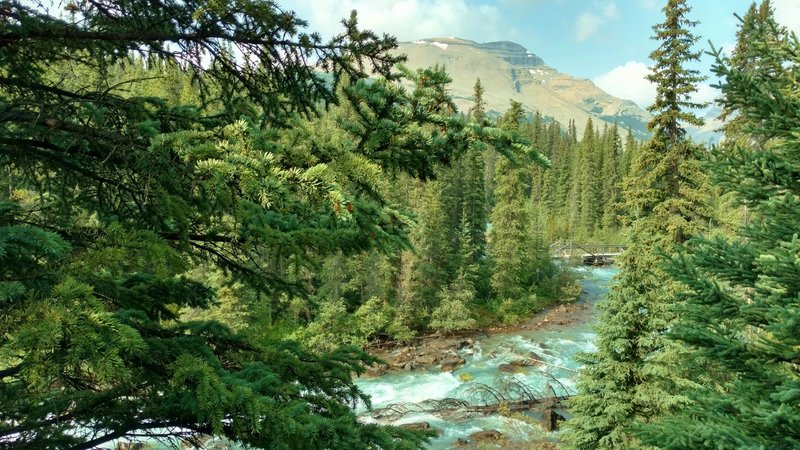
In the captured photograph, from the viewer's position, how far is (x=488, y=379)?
2145 cm

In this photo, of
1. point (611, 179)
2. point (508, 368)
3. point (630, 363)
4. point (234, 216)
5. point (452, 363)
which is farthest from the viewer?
point (611, 179)

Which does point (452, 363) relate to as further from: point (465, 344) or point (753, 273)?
point (753, 273)

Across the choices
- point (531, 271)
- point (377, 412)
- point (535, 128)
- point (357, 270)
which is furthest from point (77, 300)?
point (535, 128)

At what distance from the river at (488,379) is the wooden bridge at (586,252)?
1401cm

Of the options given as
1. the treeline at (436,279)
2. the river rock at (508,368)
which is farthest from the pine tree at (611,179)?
the river rock at (508,368)

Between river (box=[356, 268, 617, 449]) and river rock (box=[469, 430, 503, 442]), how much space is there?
310 mm

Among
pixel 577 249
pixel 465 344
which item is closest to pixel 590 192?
pixel 577 249

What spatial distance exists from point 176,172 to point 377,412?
1659 centimetres

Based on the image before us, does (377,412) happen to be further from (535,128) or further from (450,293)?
(535,128)

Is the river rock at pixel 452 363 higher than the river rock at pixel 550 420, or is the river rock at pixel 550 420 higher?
the river rock at pixel 550 420

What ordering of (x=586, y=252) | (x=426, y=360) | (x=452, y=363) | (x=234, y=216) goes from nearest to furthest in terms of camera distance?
A: 1. (x=234, y=216)
2. (x=452, y=363)
3. (x=426, y=360)
4. (x=586, y=252)

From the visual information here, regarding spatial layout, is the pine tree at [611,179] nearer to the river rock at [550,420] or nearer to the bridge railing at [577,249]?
the bridge railing at [577,249]

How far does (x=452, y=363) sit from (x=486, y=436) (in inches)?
325

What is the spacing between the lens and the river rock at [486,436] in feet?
51.2
